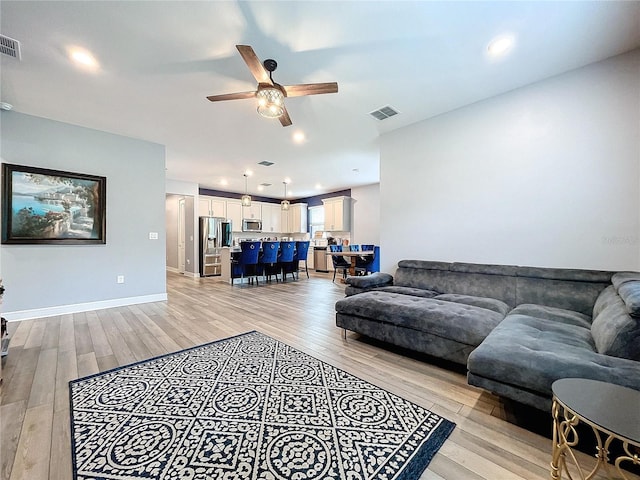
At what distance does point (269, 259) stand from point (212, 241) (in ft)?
7.83

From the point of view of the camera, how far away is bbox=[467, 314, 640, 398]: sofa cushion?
1.33 metres

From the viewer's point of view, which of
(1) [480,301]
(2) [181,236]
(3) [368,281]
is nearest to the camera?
(1) [480,301]

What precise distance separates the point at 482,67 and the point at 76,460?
419 cm

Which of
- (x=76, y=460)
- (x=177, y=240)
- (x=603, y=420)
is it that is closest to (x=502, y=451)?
(x=603, y=420)

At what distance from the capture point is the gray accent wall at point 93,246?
3.49 meters

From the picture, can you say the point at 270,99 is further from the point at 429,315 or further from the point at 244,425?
the point at 244,425

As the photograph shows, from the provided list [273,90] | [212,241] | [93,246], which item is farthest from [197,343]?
[212,241]

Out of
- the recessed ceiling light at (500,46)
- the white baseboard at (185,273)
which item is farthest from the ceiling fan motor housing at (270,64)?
the white baseboard at (185,273)

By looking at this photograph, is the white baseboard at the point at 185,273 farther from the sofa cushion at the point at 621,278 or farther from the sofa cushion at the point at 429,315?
the sofa cushion at the point at 621,278

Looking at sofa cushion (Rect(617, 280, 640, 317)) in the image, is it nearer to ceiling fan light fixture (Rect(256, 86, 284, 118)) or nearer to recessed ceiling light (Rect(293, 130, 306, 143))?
ceiling fan light fixture (Rect(256, 86, 284, 118))

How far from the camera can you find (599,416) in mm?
932

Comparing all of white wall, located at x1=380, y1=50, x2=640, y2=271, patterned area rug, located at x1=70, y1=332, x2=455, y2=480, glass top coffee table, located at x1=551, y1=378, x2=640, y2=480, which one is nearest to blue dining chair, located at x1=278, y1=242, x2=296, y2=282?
white wall, located at x1=380, y1=50, x2=640, y2=271

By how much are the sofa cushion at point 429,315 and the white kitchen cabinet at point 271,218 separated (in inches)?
291

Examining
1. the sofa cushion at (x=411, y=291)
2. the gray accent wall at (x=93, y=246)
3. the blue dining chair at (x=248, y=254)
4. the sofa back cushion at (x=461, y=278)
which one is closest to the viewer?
the sofa back cushion at (x=461, y=278)
